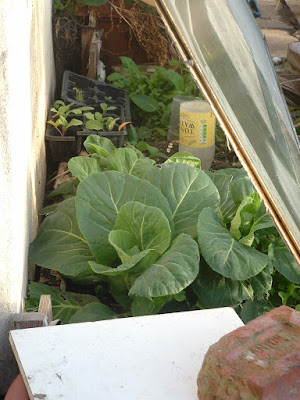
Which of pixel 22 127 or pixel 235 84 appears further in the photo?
pixel 22 127

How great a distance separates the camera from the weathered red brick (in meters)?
1.04

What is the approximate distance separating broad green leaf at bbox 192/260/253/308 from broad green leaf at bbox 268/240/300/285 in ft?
0.68

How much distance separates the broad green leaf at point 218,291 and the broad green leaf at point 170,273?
23 centimetres

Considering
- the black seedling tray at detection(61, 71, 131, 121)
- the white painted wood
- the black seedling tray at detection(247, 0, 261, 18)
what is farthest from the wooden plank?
the black seedling tray at detection(247, 0, 261, 18)

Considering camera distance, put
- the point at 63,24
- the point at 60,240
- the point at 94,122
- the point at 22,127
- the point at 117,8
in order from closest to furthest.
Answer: the point at 22,127, the point at 60,240, the point at 94,122, the point at 63,24, the point at 117,8

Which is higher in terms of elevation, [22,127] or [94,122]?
[22,127]

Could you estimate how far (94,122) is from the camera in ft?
11.5

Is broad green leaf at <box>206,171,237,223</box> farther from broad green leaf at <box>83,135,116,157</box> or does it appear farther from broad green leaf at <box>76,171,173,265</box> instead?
broad green leaf at <box>83,135,116,157</box>

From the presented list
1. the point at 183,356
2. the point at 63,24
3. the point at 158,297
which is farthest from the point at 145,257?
the point at 63,24

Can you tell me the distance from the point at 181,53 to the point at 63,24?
409cm

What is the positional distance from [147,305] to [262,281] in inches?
19.7

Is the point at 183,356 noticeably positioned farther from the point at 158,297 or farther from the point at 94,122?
the point at 94,122

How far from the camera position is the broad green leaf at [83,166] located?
247 cm

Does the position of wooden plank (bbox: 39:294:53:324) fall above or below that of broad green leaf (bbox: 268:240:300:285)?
above
